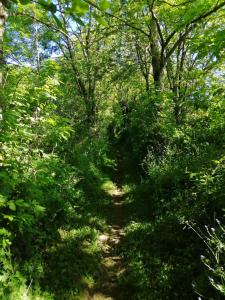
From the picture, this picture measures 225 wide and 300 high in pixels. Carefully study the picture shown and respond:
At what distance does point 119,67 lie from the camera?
697 inches

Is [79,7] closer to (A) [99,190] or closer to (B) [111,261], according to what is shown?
(B) [111,261]

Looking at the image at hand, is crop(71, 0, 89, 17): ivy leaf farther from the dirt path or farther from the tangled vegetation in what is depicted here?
the dirt path

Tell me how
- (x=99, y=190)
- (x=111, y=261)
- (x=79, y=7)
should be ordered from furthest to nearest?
(x=99, y=190)
(x=111, y=261)
(x=79, y=7)

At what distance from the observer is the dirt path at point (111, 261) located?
7.04 m

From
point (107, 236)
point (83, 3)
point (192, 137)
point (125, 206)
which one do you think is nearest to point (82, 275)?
point (107, 236)

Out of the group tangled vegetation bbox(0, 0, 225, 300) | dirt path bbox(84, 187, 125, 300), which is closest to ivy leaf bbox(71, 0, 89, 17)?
tangled vegetation bbox(0, 0, 225, 300)

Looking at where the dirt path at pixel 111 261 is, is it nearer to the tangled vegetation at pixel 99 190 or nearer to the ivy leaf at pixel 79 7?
the tangled vegetation at pixel 99 190

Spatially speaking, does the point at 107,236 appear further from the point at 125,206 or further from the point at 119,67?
the point at 119,67

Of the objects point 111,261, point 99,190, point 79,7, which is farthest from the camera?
point 99,190

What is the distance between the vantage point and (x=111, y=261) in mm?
8328

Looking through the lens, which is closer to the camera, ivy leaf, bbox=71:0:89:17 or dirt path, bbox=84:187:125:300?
ivy leaf, bbox=71:0:89:17

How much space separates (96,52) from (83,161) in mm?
7007

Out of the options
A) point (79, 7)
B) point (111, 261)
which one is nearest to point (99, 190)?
point (111, 261)

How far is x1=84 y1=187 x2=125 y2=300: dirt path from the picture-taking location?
7.04 metres
